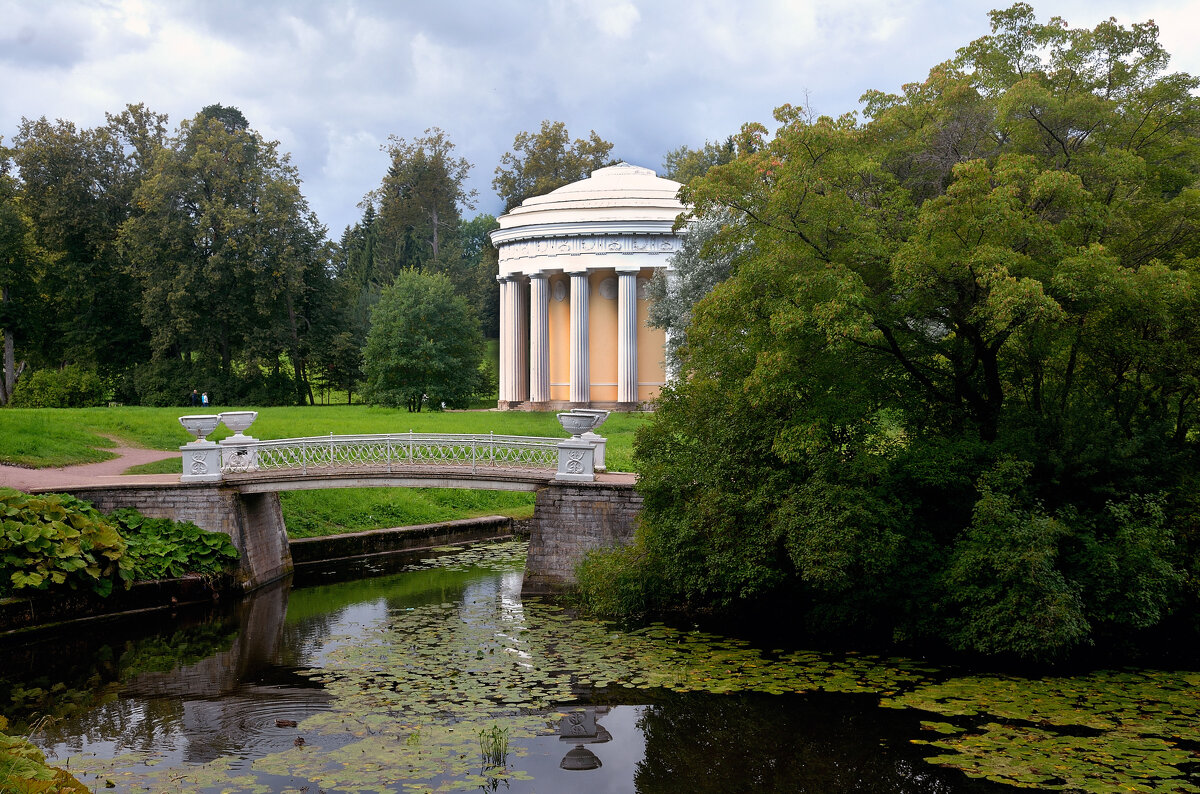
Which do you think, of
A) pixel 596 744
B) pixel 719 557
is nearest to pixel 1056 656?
pixel 719 557

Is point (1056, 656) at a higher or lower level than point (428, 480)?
lower

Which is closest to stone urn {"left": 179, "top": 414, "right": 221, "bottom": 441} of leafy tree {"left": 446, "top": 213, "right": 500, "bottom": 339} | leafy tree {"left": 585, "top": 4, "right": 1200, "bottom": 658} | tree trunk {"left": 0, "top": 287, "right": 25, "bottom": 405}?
leafy tree {"left": 585, "top": 4, "right": 1200, "bottom": 658}

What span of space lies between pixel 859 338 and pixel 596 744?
22.0ft

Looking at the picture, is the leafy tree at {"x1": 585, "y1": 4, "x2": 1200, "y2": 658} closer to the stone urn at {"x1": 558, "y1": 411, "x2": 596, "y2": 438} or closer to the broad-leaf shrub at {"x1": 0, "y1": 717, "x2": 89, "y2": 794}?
the stone urn at {"x1": 558, "y1": 411, "x2": 596, "y2": 438}

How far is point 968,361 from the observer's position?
15930mm

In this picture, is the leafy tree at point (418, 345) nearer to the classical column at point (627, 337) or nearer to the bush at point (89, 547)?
the classical column at point (627, 337)

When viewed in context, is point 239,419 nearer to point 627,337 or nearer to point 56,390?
point 627,337

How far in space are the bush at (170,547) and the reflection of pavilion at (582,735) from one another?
36.1ft

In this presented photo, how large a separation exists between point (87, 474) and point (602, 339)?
23.3 m

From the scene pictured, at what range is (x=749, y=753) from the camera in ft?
35.3

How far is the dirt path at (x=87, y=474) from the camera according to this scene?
21.5 meters

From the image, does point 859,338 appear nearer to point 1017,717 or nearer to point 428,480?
point 1017,717

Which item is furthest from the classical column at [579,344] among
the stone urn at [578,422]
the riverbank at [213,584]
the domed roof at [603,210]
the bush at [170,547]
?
the bush at [170,547]

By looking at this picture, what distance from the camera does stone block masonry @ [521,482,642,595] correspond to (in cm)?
1883
